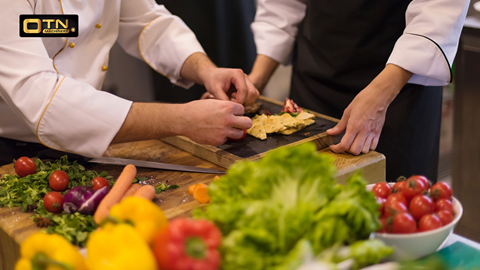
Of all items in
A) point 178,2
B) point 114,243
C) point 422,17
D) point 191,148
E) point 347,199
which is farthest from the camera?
point 178,2

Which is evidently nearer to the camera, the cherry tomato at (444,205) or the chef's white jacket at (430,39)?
the cherry tomato at (444,205)

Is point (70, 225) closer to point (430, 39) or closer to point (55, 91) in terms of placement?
point (55, 91)

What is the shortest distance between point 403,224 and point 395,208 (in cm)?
5

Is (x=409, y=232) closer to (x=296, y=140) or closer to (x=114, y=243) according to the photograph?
(x=114, y=243)

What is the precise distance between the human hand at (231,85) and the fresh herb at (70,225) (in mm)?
824

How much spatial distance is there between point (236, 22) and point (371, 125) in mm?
2181

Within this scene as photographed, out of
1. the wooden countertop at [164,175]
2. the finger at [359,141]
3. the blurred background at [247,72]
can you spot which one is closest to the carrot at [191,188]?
the wooden countertop at [164,175]

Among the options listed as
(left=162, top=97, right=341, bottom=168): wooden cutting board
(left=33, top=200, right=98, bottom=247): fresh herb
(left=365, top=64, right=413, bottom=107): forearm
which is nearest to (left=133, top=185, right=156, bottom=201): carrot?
(left=33, top=200, right=98, bottom=247): fresh herb

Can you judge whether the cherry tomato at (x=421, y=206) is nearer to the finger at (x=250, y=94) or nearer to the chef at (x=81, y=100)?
the chef at (x=81, y=100)

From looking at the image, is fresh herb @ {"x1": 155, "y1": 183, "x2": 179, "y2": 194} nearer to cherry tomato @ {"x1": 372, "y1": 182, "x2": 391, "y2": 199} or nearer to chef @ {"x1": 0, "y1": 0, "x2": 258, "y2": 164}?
chef @ {"x1": 0, "y1": 0, "x2": 258, "y2": 164}

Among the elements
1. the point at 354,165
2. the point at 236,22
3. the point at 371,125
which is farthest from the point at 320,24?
the point at 236,22

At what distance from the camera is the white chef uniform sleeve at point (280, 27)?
2133mm

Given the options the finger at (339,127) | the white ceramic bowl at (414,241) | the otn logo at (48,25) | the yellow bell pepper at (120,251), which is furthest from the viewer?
the finger at (339,127)

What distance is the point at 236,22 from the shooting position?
3.41 metres
